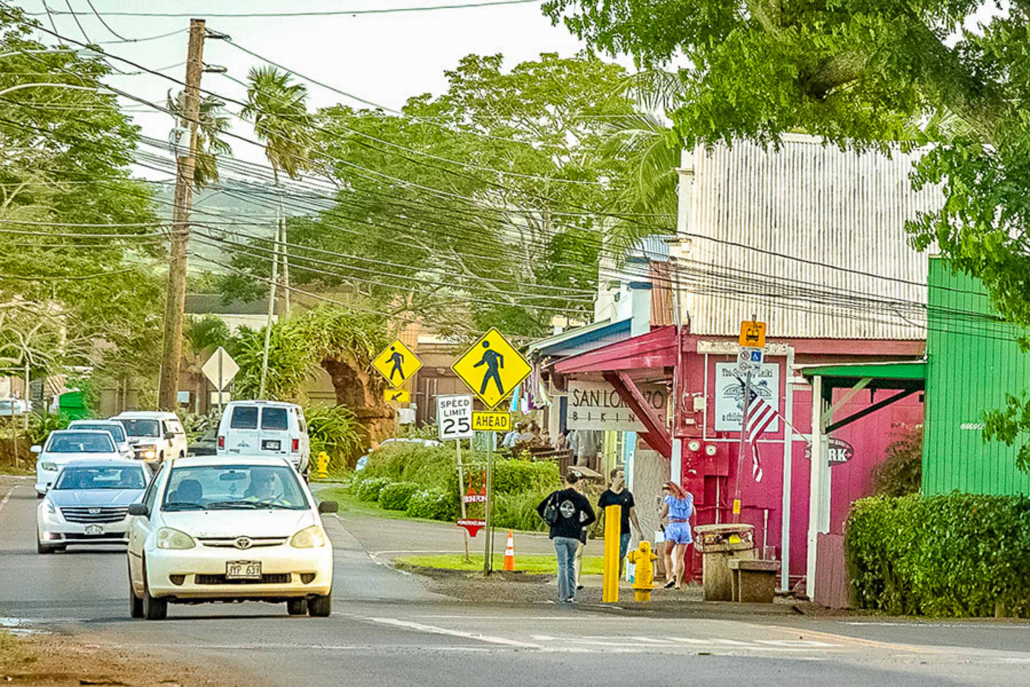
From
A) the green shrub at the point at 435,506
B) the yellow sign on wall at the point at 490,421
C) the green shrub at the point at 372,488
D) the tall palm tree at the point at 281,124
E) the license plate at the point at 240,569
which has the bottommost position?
the license plate at the point at 240,569

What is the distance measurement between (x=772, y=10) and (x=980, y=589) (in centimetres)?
761

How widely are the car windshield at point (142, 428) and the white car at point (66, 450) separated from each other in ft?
25.2

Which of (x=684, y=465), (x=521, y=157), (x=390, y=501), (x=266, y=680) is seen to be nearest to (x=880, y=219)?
(x=684, y=465)

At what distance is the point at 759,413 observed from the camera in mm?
23859

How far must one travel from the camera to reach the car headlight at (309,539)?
1534 cm

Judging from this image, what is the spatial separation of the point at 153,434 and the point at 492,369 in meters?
22.9

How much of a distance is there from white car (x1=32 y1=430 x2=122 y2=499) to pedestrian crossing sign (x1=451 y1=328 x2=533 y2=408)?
13.0 metres

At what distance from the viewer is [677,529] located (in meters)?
24.6

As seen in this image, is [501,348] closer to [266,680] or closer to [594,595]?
[594,595]

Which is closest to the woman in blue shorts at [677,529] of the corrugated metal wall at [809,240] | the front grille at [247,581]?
the corrugated metal wall at [809,240]

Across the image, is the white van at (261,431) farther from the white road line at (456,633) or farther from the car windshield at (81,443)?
the white road line at (456,633)

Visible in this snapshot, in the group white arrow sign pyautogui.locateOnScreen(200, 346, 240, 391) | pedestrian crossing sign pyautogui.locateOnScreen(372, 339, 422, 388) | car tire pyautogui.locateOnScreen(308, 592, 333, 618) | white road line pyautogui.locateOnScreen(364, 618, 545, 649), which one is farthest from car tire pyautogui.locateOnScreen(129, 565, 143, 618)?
white arrow sign pyautogui.locateOnScreen(200, 346, 240, 391)

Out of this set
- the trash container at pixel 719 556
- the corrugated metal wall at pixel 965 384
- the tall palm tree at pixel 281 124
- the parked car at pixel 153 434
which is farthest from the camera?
the tall palm tree at pixel 281 124

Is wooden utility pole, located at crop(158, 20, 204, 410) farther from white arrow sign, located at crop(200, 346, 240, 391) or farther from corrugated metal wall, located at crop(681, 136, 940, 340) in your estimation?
corrugated metal wall, located at crop(681, 136, 940, 340)
